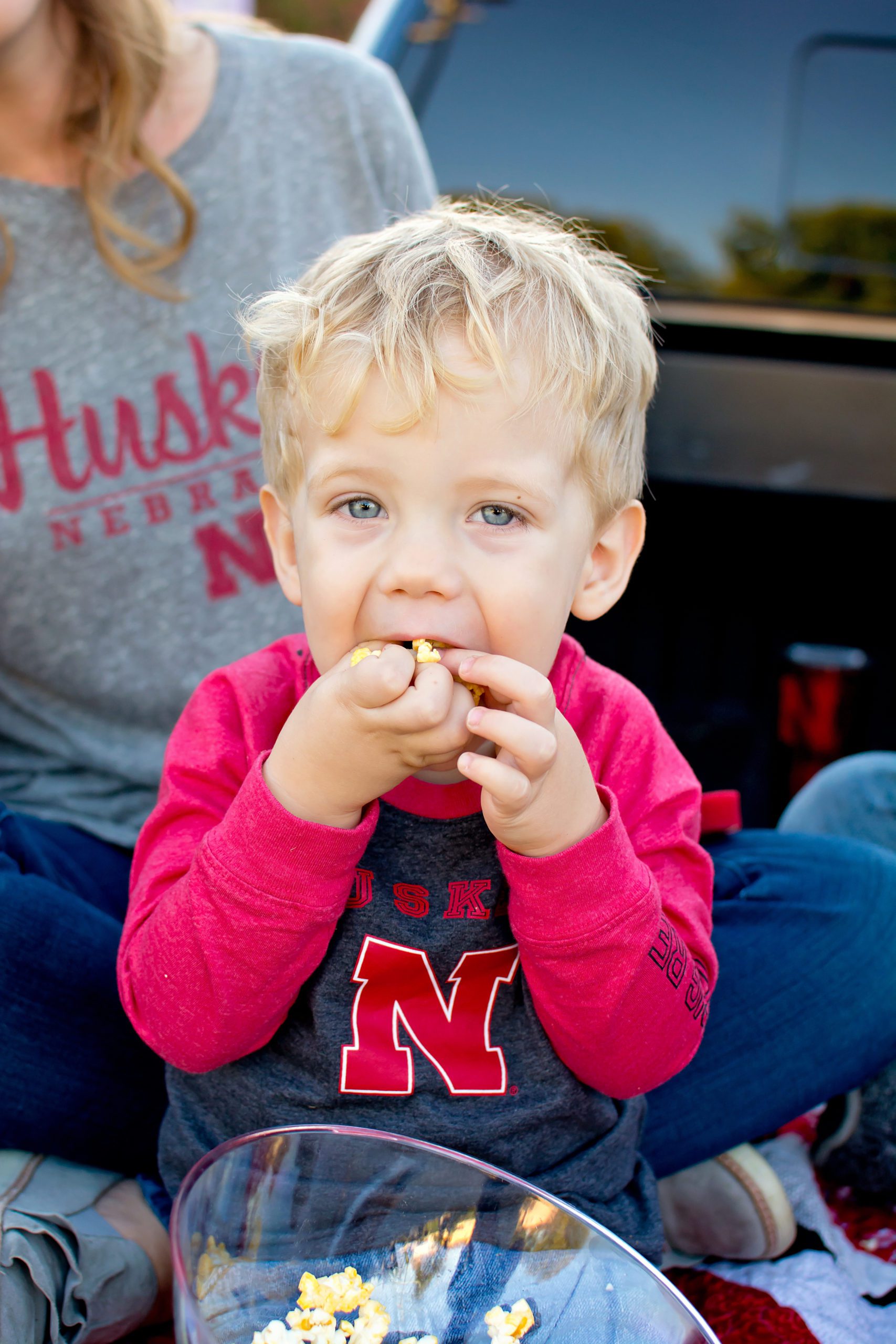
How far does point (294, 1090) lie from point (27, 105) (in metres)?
1.22

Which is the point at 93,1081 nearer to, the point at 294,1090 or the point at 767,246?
the point at 294,1090

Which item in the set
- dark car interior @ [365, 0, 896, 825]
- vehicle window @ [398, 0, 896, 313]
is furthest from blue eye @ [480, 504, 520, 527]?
vehicle window @ [398, 0, 896, 313]

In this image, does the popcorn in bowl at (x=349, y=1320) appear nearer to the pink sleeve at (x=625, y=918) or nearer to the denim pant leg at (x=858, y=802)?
the pink sleeve at (x=625, y=918)

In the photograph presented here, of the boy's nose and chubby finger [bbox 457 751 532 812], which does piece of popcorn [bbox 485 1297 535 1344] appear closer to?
chubby finger [bbox 457 751 532 812]

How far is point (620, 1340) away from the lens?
949mm

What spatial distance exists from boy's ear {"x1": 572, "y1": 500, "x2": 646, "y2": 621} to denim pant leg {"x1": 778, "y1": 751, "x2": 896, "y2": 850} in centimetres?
71

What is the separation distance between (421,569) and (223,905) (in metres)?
0.31

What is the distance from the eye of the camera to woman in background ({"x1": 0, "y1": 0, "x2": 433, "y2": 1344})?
1.52 metres

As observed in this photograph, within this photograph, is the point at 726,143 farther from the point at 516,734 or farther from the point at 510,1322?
the point at 510,1322

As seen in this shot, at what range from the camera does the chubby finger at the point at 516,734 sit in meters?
0.92

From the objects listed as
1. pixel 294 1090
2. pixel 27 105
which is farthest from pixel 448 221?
pixel 294 1090

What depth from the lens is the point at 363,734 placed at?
3.11 ft

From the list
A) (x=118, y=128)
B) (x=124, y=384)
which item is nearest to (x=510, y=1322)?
(x=124, y=384)

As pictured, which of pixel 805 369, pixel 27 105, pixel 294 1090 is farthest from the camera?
pixel 805 369
